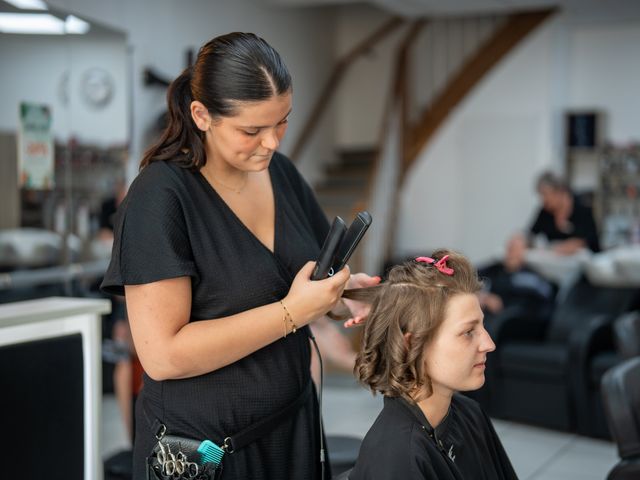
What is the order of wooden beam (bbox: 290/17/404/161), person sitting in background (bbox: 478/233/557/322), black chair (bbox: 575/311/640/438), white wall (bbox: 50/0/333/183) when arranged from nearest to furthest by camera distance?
black chair (bbox: 575/311/640/438) < person sitting in background (bbox: 478/233/557/322) < white wall (bbox: 50/0/333/183) < wooden beam (bbox: 290/17/404/161)

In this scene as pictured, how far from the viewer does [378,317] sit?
170cm

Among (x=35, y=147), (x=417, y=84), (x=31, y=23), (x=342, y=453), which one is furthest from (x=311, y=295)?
(x=417, y=84)

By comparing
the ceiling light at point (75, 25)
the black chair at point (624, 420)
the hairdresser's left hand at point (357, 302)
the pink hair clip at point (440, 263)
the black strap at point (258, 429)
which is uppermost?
the ceiling light at point (75, 25)

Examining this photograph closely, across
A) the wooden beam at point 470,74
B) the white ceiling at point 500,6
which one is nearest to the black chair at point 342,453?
the white ceiling at point 500,6

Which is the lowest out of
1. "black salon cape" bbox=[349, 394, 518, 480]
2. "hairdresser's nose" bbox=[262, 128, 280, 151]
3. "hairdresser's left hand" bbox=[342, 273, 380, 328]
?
"black salon cape" bbox=[349, 394, 518, 480]

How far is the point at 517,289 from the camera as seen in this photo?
572cm

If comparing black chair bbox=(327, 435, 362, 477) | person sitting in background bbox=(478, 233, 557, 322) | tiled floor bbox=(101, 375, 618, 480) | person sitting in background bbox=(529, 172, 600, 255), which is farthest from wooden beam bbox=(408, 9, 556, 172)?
black chair bbox=(327, 435, 362, 477)

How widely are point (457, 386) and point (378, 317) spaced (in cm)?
20

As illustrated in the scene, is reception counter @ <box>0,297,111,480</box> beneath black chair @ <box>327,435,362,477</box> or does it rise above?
above

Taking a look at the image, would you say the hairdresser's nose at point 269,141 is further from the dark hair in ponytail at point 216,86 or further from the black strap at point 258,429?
the black strap at point 258,429

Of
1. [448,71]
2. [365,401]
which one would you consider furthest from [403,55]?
[365,401]

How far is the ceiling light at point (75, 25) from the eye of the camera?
468cm

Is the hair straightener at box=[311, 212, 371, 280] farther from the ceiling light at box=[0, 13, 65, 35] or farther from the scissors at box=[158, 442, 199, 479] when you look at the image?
the ceiling light at box=[0, 13, 65, 35]

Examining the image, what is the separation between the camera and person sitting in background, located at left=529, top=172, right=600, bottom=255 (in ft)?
21.7
